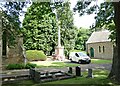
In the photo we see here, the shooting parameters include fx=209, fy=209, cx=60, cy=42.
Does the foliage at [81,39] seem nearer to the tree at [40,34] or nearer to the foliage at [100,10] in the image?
the tree at [40,34]

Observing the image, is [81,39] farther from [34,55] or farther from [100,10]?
[100,10]

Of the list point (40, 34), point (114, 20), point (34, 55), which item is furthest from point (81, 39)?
point (114, 20)

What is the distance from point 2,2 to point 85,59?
783 inches

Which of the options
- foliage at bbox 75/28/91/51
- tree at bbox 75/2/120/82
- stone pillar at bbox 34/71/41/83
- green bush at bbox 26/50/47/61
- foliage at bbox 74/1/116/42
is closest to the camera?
tree at bbox 75/2/120/82

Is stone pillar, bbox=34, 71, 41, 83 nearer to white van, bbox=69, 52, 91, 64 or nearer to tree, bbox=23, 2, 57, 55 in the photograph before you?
white van, bbox=69, 52, 91, 64

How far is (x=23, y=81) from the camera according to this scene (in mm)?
14305

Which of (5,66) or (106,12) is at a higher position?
(106,12)

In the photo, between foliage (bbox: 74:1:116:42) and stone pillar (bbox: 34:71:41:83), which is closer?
stone pillar (bbox: 34:71:41:83)

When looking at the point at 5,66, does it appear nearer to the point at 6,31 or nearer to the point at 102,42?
the point at 6,31

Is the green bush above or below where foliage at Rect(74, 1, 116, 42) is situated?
below

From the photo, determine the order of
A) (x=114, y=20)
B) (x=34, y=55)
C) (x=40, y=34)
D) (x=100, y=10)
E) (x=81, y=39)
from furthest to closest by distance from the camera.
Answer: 1. (x=81, y=39)
2. (x=40, y=34)
3. (x=34, y=55)
4. (x=100, y=10)
5. (x=114, y=20)

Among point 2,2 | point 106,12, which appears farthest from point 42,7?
point 106,12

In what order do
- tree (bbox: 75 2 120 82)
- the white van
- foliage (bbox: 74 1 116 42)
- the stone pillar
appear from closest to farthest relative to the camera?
tree (bbox: 75 2 120 82), the stone pillar, foliage (bbox: 74 1 116 42), the white van

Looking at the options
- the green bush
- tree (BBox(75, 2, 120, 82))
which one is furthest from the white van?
tree (BBox(75, 2, 120, 82))
